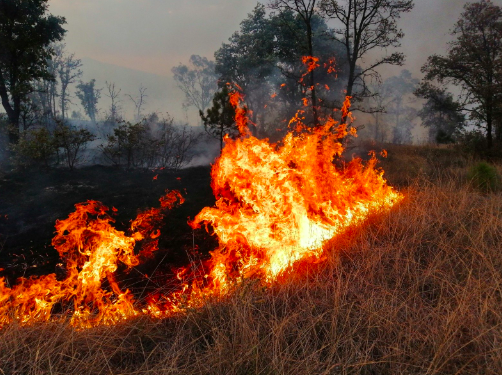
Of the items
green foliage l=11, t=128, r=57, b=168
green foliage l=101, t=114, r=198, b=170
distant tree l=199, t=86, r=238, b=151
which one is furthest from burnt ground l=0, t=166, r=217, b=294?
distant tree l=199, t=86, r=238, b=151

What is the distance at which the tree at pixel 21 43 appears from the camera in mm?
13242

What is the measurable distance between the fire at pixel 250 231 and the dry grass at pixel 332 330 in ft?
2.04

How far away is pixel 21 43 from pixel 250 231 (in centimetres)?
1496

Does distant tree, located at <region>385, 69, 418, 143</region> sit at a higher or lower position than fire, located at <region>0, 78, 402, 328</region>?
higher

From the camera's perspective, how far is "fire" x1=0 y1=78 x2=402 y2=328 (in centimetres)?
379

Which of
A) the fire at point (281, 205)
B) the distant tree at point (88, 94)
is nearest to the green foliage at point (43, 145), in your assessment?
the fire at point (281, 205)

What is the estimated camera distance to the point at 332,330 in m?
2.34

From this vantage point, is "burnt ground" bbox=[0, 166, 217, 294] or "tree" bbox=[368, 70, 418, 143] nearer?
"burnt ground" bbox=[0, 166, 217, 294]

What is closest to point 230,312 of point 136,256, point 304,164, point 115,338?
point 115,338

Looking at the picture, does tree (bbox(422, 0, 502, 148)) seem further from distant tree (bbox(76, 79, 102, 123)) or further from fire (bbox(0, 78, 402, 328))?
distant tree (bbox(76, 79, 102, 123))

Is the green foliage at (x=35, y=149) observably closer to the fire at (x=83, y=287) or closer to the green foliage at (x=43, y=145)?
the green foliage at (x=43, y=145)

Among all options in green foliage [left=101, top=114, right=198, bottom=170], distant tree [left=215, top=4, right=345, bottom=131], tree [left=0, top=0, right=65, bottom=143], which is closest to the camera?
green foliage [left=101, top=114, right=198, bottom=170]

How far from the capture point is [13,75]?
1388 cm

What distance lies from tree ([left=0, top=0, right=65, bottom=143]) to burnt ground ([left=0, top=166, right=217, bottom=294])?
5.04 m
